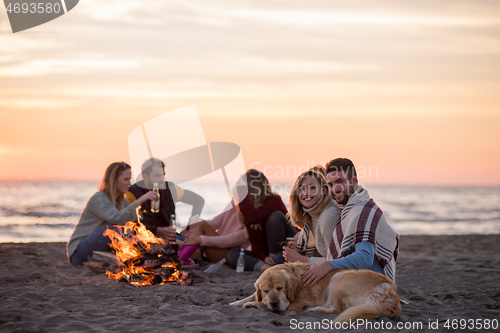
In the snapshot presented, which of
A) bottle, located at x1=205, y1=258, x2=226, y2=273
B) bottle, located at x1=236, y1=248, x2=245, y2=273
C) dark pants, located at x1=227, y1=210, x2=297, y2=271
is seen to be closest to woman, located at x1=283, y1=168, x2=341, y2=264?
dark pants, located at x1=227, y1=210, x2=297, y2=271

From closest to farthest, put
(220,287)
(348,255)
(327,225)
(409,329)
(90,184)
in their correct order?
(409,329), (348,255), (327,225), (220,287), (90,184)

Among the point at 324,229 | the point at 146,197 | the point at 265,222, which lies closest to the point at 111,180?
the point at 146,197

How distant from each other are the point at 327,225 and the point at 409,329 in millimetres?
1419

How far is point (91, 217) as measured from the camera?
724cm

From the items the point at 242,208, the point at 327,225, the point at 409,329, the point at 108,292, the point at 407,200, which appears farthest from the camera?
the point at 407,200

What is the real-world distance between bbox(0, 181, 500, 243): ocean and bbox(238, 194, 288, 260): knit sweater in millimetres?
1268

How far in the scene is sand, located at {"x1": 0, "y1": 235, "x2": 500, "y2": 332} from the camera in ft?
12.8

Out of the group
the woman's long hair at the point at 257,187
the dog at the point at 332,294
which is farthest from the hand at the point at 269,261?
the dog at the point at 332,294

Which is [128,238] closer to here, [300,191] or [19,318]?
[19,318]

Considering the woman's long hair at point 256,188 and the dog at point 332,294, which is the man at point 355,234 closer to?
the dog at point 332,294

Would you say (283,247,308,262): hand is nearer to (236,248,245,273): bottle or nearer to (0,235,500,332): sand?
(0,235,500,332): sand

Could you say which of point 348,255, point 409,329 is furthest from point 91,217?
point 409,329

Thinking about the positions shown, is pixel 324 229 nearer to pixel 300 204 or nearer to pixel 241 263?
pixel 300 204

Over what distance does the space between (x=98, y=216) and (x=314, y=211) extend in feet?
12.9
